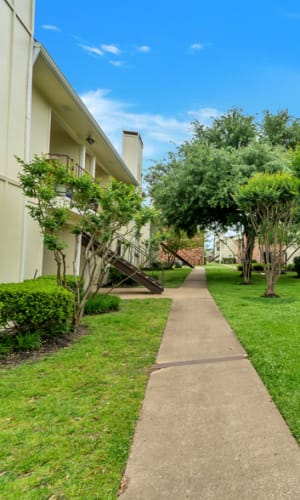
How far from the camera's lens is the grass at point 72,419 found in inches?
83.0

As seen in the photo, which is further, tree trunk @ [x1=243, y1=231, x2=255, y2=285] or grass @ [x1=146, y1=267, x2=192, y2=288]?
tree trunk @ [x1=243, y1=231, x2=255, y2=285]

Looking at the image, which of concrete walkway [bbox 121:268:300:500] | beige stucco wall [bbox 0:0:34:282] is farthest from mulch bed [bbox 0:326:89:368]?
concrete walkway [bbox 121:268:300:500]

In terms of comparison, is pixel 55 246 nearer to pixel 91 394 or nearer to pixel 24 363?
pixel 24 363

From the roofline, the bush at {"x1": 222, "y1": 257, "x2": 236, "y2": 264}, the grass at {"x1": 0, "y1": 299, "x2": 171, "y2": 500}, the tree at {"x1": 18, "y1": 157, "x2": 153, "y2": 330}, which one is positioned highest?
the roofline

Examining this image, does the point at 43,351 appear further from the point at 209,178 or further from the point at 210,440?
the point at 209,178

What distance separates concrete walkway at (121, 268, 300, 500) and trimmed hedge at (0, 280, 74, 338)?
6.61 ft

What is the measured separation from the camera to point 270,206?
37.3 feet

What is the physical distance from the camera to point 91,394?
136 inches

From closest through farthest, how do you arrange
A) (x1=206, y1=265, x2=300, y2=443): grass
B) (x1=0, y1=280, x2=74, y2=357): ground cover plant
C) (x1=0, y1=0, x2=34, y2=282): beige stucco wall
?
(x1=206, y1=265, x2=300, y2=443): grass, (x1=0, y1=280, x2=74, y2=357): ground cover plant, (x1=0, y1=0, x2=34, y2=282): beige stucco wall

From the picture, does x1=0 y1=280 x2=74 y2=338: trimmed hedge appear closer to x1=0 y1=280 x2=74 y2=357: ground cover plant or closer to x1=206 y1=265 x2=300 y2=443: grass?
x1=0 y1=280 x2=74 y2=357: ground cover plant

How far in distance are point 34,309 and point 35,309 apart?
15 mm

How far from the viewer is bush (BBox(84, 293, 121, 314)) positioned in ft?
26.5

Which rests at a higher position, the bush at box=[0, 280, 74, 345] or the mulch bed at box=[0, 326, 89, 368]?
the bush at box=[0, 280, 74, 345]

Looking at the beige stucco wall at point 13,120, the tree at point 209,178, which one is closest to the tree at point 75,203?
the beige stucco wall at point 13,120
